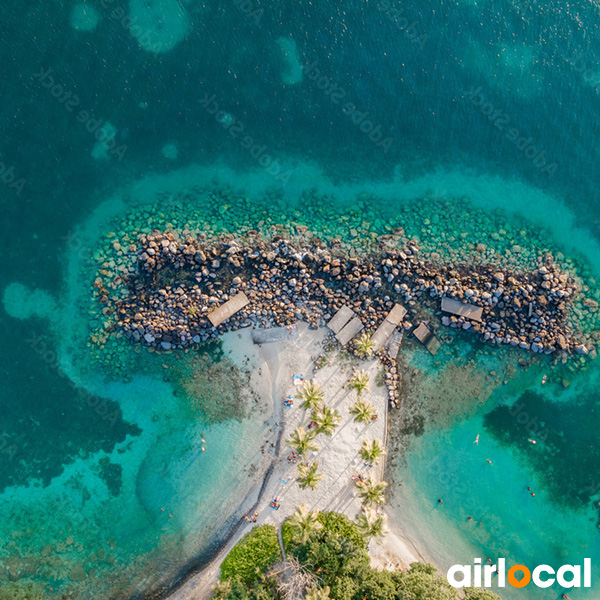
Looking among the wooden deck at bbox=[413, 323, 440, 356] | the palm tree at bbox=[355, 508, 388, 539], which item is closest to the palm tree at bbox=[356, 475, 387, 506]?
the palm tree at bbox=[355, 508, 388, 539]

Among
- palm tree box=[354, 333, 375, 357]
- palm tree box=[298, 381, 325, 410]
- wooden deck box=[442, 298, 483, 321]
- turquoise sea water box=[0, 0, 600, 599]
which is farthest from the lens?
wooden deck box=[442, 298, 483, 321]

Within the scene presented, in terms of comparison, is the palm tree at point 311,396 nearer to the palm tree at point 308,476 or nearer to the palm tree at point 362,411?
the palm tree at point 362,411

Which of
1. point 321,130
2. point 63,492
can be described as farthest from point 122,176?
point 63,492

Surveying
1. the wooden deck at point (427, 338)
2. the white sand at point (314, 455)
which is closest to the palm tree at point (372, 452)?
the white sand at point (314, 455)

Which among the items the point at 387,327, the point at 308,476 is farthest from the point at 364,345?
the point at 308,476

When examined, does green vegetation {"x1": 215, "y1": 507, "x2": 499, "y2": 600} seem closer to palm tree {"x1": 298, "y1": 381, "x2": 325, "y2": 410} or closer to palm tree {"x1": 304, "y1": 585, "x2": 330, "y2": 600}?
palm tree {"x1": 304, "y1": 585, "x2": 330, "y2": 600}
